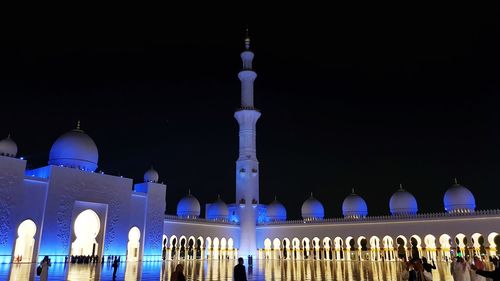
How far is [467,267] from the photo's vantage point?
23.9 ft

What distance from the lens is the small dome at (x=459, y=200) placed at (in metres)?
23.1

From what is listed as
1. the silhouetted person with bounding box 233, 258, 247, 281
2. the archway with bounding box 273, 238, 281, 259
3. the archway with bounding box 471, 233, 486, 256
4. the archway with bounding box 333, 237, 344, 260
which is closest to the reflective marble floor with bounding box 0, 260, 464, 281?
the silhouetted person with bounding box 233, 258, 247, 281

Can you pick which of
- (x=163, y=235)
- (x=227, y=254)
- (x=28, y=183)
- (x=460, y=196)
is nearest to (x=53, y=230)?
(x=28, y=183)

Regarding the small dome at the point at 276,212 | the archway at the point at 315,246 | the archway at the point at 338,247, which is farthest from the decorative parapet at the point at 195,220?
the archway at the point at 338,247

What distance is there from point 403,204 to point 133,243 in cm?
1630

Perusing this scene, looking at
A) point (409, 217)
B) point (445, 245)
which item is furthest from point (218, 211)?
point (445, 245)

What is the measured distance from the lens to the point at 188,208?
92.2 feet

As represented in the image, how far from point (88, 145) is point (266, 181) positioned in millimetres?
15578

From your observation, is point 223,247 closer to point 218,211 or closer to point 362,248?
point 218,211

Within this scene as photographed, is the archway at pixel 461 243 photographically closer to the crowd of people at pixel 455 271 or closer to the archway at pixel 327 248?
the archway at pixel 327 248

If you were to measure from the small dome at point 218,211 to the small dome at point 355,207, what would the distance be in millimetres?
8474

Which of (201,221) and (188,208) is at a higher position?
(188,208)

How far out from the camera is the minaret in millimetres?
27328

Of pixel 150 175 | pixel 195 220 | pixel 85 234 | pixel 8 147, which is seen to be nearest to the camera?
pixel 8 147
